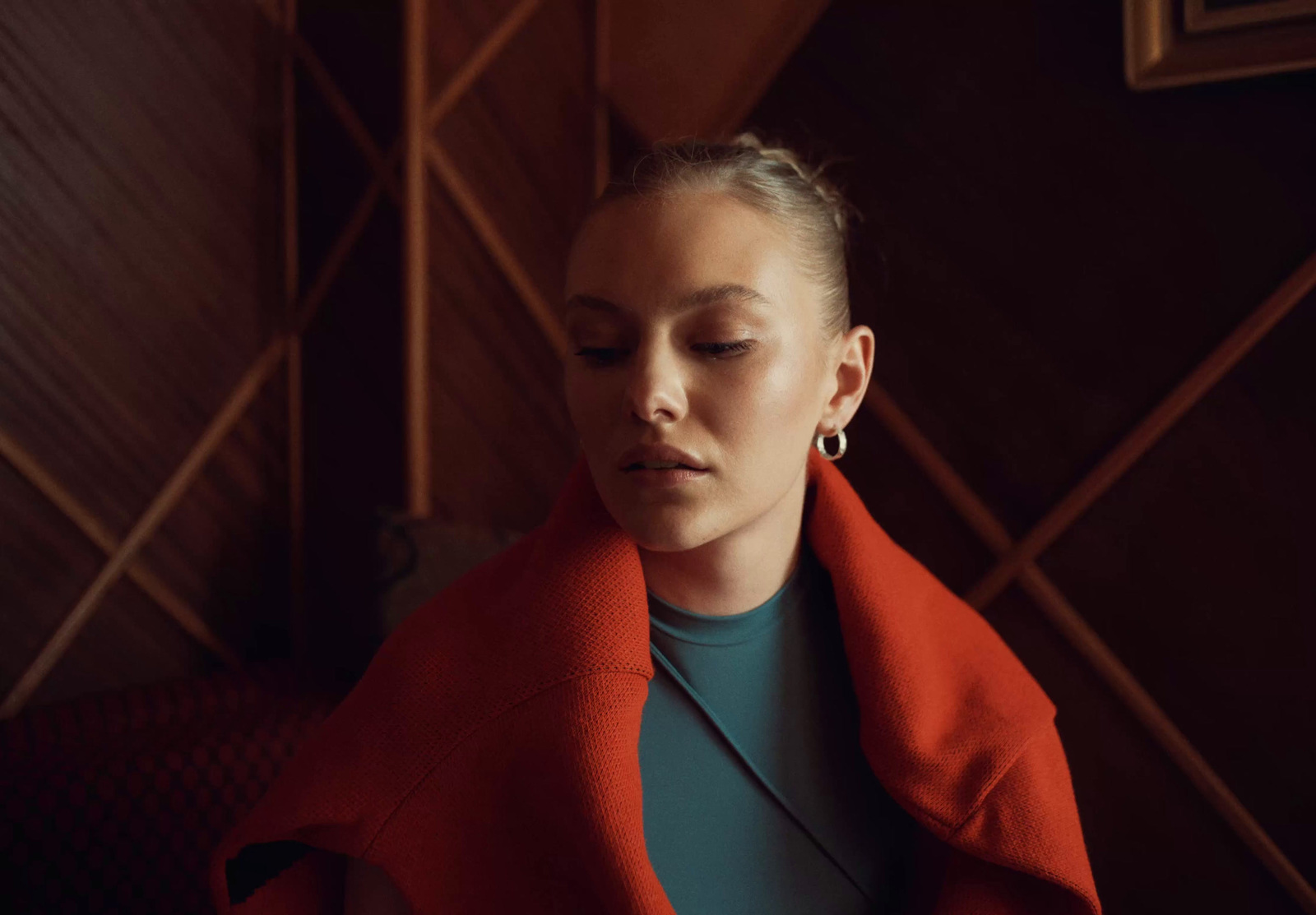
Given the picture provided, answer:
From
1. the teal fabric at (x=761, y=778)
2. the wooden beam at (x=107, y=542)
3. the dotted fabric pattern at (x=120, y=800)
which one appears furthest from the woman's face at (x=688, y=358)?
the wooden beam at (x=107, y=542)

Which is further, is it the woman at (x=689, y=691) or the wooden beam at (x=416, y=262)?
the wooden beam at (x=416, y=262)

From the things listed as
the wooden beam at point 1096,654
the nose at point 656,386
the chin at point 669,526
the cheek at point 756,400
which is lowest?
the wooden beam at point 1096,654

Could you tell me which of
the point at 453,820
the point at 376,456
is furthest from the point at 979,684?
the point at 376,456

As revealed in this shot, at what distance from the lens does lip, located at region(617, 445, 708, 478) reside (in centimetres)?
58

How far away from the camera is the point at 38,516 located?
122 centimetres

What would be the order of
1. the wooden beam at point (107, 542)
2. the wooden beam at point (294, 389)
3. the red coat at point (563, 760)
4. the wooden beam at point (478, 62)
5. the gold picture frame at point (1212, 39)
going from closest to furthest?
the red coat at point (563, 760) → the gold picture frame at point (1212, 39) → the wooden beam at point (107, 542) → the wooden beam at point (478, 62) → the wooden beam at point (294, 389)

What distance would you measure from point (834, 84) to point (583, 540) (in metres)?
0.84

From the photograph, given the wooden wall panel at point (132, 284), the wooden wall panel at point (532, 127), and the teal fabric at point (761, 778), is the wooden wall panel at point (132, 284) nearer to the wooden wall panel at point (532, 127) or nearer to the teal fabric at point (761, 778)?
the wooden wall panel at point (532, 127)

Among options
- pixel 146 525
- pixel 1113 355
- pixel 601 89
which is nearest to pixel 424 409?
pixel 146 525

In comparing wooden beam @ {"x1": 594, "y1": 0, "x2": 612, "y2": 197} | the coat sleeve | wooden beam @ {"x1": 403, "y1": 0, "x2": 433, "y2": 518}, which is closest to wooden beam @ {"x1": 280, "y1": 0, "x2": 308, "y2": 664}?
wooden beam @ {"x1": 403, "y1": 0, "x2": 433, "y2": 518}

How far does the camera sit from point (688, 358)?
0.60 m

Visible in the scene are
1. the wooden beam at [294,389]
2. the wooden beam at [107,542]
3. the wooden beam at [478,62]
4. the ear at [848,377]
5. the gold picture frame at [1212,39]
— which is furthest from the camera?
the wooden beam at [294,389]

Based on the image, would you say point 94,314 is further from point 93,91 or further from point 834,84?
point 834,84

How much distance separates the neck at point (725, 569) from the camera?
655 millimetres
